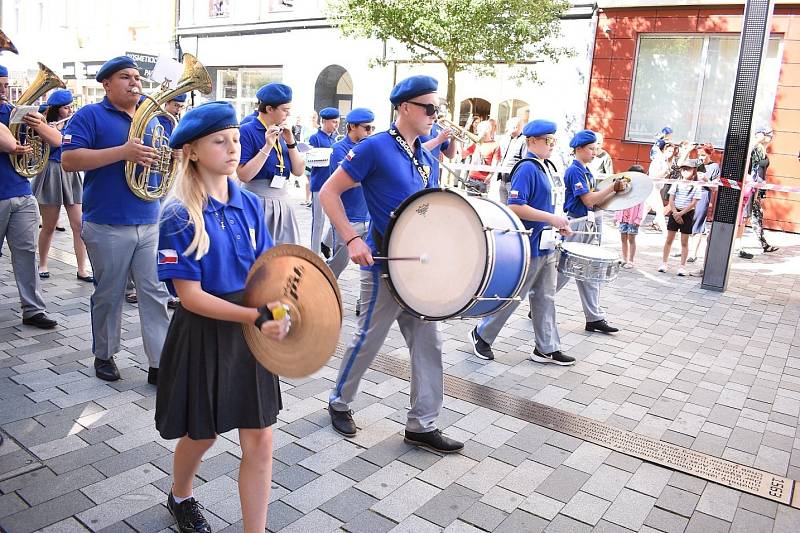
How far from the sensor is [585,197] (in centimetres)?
606

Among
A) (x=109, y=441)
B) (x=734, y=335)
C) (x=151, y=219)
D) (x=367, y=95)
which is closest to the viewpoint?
(x=109, y=441)

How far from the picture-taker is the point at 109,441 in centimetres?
379

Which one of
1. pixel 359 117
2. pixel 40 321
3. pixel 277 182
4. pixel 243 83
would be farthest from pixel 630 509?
pixel 243 83

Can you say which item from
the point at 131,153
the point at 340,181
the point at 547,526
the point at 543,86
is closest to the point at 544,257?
the point at 340,181

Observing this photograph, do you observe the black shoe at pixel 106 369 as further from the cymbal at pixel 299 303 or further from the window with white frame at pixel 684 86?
the window with white frame at pixel 684 86

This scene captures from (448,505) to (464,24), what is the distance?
12.3m

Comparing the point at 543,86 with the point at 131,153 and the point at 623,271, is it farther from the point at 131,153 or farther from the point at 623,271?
the point at 131,153

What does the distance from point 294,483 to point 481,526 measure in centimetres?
96

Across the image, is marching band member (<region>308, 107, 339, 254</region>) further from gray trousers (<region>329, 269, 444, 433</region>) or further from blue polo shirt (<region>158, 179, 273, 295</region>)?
blue polo shirt (<region>158, 179, 273, 295</region>)

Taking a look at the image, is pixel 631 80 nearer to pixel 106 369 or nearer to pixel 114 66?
pixel 114 66

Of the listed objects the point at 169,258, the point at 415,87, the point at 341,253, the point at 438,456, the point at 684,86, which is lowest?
the point at 438,456

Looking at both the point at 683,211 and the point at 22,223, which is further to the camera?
the point at 683,211

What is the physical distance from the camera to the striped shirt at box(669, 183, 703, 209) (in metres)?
9.28

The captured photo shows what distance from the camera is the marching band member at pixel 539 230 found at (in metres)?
5.25
